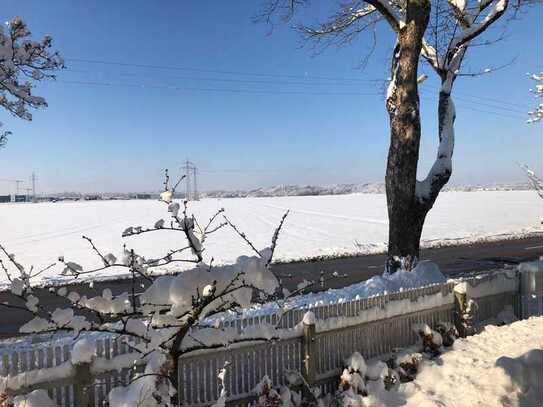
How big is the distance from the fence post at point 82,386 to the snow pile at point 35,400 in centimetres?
22

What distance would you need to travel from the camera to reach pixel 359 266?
17.1 m

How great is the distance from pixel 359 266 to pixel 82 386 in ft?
47.1

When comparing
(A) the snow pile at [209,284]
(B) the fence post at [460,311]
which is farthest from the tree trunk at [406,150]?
(A) the snow pile at [209,284]

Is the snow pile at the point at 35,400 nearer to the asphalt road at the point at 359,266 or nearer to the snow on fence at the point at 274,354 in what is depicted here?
the snow on fence at the point at 274,354

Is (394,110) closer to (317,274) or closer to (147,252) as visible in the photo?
(317,274)

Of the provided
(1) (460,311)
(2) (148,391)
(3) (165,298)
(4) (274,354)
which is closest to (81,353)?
(2) (148,391)

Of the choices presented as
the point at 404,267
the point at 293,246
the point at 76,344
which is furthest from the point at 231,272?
the point at 293,246

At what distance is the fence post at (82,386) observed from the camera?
3.69 m

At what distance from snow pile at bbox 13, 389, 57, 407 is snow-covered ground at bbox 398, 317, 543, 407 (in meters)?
3.82

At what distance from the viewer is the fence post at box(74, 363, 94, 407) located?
12.1 ft

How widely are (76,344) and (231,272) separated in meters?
1.90

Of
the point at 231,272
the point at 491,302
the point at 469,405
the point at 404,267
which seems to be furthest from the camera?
the point at 404,267

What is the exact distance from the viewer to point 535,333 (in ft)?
23.4

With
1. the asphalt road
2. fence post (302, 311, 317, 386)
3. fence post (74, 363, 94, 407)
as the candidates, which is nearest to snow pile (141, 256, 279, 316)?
fence post (74, 363, 94, 407)
